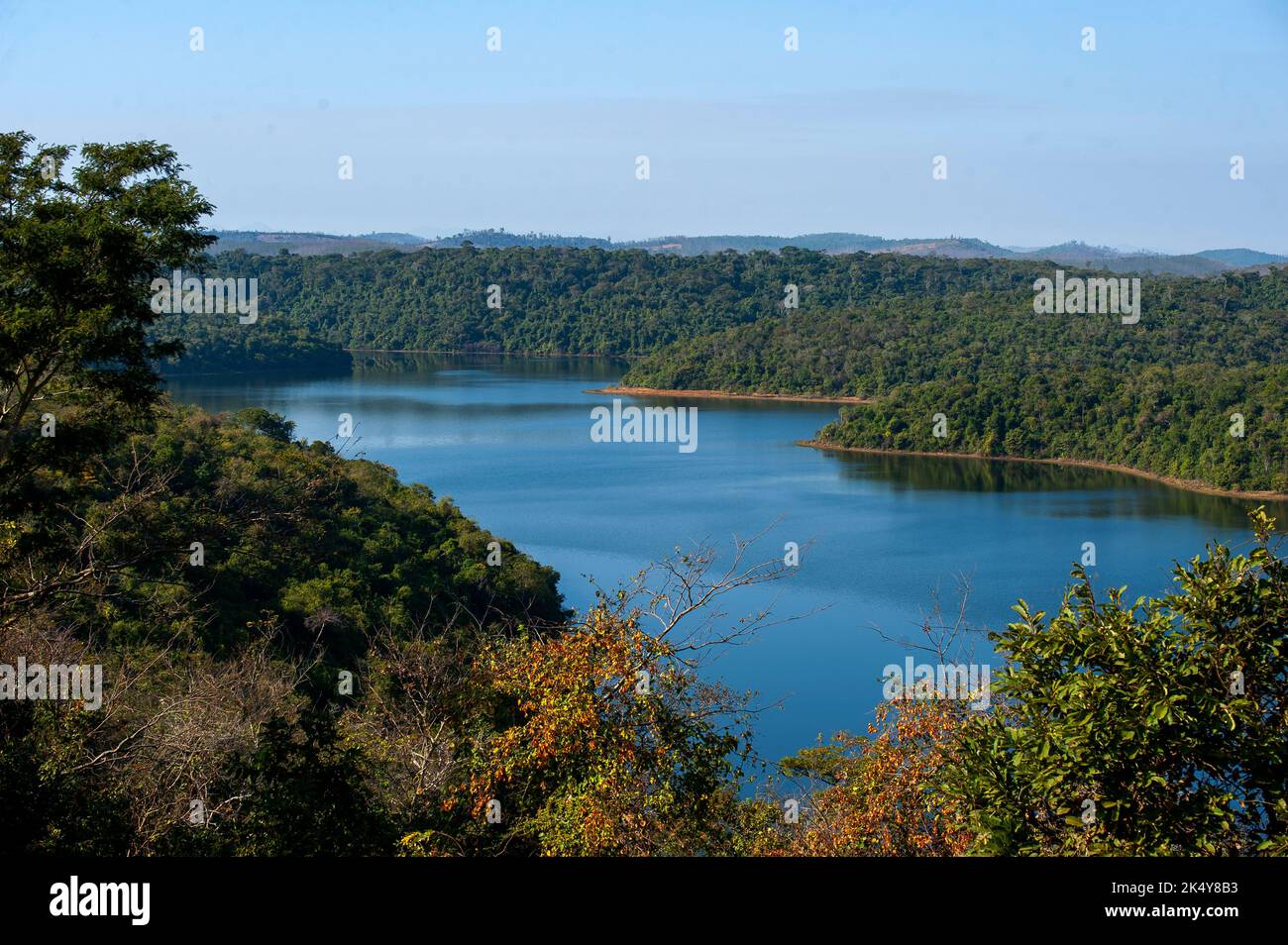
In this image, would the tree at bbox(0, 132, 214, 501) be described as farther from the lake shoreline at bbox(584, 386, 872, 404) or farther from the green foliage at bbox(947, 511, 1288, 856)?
the lake shoreline at bbox(584, 386, 872, 404)

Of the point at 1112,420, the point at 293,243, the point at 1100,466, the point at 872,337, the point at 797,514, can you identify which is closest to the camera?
the point at 797,514

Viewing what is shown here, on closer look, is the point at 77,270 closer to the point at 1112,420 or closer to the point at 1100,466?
the point at 1100,466

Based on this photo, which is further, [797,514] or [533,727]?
[797,514]

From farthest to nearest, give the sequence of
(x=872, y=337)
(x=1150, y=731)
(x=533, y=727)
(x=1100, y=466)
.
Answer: (x=872, y=337), (x=1100, y=466), (x=533, y=727), (x=1150, y=731)

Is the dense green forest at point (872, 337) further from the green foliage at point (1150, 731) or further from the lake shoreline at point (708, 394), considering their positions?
the green foliage at point (1150, 731)

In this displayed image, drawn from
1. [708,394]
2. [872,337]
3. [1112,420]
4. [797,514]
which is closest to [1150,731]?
[797,514]
